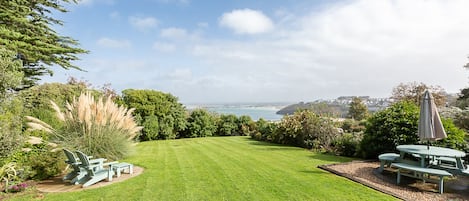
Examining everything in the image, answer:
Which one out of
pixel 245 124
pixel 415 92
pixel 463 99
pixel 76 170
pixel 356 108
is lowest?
pixel 76 170

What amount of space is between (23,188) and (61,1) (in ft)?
31.6

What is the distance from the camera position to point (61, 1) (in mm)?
10938

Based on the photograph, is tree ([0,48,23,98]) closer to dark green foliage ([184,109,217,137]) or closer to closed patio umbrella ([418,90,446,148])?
closed patio umbrella ([418,90,446,148])

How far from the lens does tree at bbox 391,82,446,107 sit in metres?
18.1

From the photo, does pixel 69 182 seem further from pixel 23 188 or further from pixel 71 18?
pixel 71 18

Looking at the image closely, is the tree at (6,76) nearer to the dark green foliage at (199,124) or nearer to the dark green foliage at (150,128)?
the dark green foliage at (150,128)

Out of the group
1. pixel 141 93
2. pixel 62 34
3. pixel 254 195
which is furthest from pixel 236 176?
pixel 141 93

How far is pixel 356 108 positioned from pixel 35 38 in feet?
84.9

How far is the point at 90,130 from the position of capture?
7.02 metres

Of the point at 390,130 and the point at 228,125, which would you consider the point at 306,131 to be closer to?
the point at 390,130

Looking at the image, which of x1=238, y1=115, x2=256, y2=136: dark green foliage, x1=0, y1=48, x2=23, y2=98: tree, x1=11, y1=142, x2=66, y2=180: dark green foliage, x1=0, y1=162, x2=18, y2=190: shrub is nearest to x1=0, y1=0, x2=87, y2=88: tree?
x1=0, y1=48, x2=23, y2=98: tree

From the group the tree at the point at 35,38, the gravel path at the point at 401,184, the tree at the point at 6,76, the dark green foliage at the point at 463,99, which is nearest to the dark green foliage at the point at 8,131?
the tree at the point at 6,76

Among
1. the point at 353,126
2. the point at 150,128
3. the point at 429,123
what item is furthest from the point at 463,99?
the point at 150,128

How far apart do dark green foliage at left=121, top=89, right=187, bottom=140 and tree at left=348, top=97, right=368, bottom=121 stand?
17.4 m
